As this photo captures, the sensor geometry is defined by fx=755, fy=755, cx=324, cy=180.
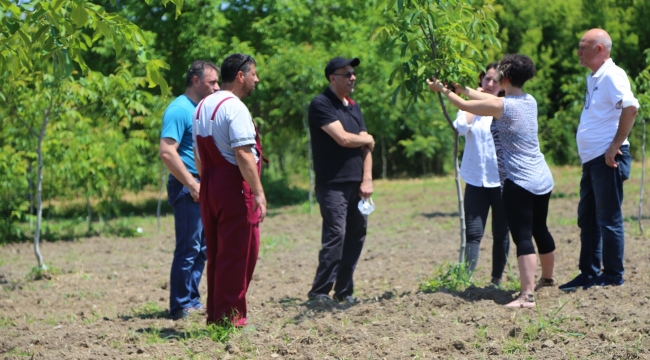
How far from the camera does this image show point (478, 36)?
5.93 m

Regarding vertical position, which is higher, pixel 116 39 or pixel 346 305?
pixel 116 39

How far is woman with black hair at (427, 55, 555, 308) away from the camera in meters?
5.39

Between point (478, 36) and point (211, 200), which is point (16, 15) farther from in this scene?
point (478, 36)

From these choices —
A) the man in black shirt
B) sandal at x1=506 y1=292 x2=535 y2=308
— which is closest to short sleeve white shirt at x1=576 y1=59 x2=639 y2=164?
sandal at x1=506 y1=292 x2=535 y2=308

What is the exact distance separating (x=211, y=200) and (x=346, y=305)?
1662 millimetres

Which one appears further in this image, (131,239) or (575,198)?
(575,198)

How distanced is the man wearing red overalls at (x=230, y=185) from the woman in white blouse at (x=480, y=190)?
216cm

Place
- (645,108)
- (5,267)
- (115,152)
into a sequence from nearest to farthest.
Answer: (645,108) < (5,267) < (115,152)

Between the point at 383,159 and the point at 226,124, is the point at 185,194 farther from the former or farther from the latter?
the point at 383,159

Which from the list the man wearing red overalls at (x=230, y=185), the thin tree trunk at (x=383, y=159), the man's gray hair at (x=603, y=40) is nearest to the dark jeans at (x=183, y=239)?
the man wearing red overalls at (x=230, y=185)

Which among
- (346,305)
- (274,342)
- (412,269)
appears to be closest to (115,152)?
(412,269)

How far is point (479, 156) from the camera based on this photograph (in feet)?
21.0

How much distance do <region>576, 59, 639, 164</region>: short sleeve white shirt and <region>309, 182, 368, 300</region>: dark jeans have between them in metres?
1.85

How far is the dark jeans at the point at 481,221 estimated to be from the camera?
253 inches
